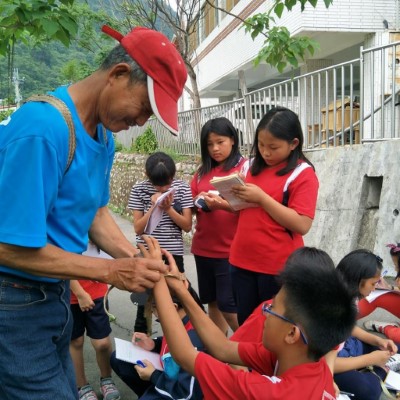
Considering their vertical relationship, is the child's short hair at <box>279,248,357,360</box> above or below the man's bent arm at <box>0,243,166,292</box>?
below

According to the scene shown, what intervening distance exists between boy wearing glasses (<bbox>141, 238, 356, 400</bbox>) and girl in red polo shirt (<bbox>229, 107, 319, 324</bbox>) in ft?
2.53

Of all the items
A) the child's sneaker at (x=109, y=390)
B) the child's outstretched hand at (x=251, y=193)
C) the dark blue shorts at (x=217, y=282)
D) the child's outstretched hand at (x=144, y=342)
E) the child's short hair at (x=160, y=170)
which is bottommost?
the child's sneaker at (x=109, y=390)

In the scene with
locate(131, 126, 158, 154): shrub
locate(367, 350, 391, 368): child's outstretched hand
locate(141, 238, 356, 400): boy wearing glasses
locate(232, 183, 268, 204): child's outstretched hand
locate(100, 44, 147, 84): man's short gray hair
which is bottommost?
locate(367, 350, 391, 368): child's outstretched hand

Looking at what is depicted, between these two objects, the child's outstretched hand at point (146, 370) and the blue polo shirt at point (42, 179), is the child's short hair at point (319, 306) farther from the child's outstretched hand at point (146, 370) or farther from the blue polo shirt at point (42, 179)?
the child's outstretched hand at point (146, 370)

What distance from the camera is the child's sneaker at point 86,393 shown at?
2.83 meters

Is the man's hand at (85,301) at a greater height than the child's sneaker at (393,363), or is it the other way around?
the man's hand at (85,301)

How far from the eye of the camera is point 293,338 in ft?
5.41

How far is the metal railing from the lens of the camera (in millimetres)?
5230

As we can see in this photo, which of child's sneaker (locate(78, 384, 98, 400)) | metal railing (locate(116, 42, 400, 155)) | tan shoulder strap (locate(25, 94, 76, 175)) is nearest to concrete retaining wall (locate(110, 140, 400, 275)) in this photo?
metal railing (locate(116, 42, 400, 155))

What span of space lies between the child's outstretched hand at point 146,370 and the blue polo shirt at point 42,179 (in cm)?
123

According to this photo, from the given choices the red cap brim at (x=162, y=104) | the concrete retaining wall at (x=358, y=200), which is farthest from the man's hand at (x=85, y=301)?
the concrete retaining wall at (x=358, y=200)

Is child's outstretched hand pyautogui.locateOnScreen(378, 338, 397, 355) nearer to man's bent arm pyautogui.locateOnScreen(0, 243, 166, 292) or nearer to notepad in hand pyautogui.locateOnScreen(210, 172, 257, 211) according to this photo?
notepad in hand pyautogui.locateOnScreen(210, 172, 257, 211)

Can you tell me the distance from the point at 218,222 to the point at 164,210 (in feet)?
1.32

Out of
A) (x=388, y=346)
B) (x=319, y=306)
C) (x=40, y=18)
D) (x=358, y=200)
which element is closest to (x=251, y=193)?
(x=319, y=306)
